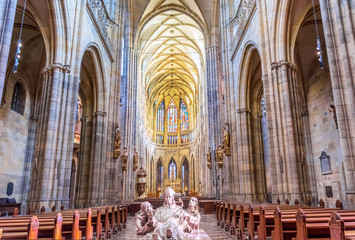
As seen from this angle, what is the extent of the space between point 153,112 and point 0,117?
34.9 meters

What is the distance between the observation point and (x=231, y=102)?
1714cm

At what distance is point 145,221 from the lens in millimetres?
3889

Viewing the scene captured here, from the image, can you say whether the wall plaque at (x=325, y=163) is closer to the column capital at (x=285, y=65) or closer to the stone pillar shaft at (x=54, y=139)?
the column capital at (x=285, y=65)

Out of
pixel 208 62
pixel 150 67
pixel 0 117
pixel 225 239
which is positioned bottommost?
pixel 225 239

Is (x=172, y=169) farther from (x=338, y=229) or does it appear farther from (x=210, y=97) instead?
(x=338, y=229)

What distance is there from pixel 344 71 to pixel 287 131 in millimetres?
3879

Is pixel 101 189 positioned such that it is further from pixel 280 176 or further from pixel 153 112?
pixel 153 112

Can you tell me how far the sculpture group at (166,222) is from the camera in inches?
135

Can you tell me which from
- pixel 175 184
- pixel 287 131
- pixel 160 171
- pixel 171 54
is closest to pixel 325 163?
pixel 287 131

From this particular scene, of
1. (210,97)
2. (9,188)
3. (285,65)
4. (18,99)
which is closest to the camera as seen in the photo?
(285,65)

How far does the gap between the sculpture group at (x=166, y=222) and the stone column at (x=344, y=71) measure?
4054 millimetres

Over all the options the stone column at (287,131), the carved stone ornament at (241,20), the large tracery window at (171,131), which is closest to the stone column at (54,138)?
the stone column at (287,131)

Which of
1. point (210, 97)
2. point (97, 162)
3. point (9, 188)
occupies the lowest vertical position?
point (9, 188)

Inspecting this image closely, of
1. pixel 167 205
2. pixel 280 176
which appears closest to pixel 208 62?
pixel 280 176
